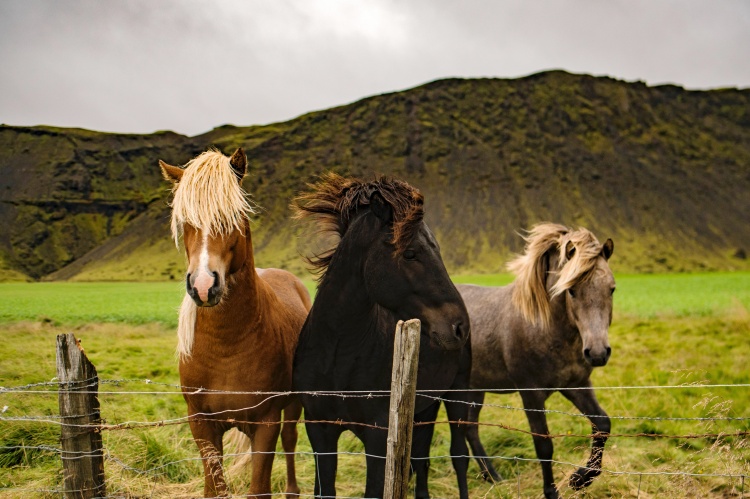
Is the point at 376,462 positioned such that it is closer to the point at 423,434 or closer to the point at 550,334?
the point at 423,434

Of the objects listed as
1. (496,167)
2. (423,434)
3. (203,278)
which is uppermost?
(496,167)

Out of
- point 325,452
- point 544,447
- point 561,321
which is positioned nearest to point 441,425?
point 544,447

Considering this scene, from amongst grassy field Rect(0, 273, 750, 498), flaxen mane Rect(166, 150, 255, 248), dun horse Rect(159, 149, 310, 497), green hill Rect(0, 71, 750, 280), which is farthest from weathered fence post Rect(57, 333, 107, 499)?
green hill Rect(0, 71, 750, 280)

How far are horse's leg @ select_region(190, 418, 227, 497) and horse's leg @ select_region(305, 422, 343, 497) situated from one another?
2.09 feet

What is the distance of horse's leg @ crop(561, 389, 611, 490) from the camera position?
4.79 meters

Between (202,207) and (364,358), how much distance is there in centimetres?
144

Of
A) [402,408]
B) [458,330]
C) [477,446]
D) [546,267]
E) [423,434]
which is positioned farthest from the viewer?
[477,446]

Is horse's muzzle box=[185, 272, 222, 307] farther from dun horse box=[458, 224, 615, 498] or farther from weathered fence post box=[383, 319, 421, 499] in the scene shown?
dun horse box=[458, 224, 615, 498]

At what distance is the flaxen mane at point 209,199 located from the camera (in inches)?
119

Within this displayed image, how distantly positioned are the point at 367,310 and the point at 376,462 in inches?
37.8

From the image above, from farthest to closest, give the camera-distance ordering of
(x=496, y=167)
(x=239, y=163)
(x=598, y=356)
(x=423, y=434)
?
(x=496, y=167)
(x=598, y=356)
(x=423, y=434)
(x=239, y=163)

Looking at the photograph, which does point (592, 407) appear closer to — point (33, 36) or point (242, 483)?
point (242, 483)

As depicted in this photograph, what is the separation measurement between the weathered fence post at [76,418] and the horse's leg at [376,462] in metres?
1.63

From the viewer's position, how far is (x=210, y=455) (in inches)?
136
